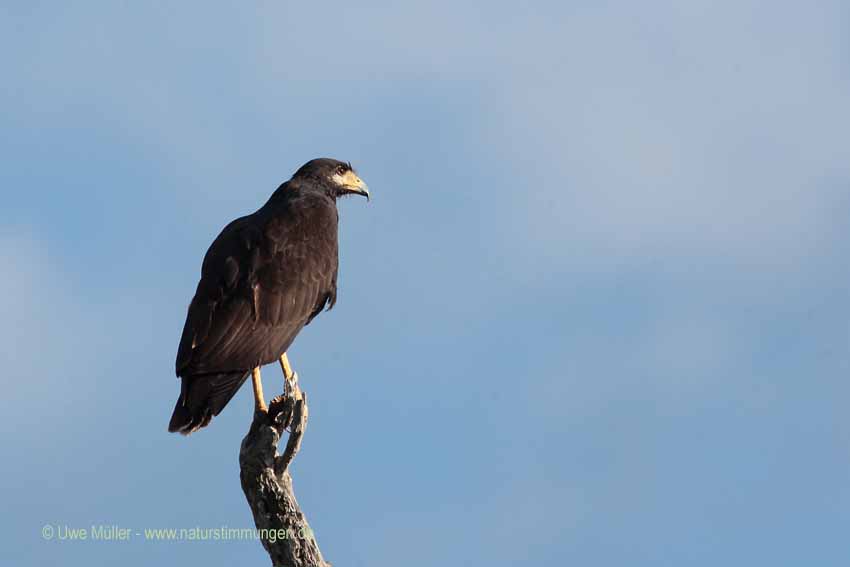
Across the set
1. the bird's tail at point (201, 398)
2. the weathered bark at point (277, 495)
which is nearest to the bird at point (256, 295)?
the bird's tail at point (201, 398)

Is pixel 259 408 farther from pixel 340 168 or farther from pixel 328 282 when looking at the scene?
pixel 340 168

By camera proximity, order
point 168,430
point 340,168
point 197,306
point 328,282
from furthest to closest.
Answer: point 340,168 < point 328,282 < point 197,306 < point 168,430

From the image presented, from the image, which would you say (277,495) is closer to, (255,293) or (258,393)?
(258,393)

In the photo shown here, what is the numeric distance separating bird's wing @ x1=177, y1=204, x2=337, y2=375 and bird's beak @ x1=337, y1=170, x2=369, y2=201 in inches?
41.9

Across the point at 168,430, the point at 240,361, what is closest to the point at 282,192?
the point at 240,361

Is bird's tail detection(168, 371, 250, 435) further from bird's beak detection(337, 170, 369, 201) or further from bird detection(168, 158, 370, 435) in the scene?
bird's beak detection(337, 170, 369, 201)

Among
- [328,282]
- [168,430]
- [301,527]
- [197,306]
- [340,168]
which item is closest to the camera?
[301,527]

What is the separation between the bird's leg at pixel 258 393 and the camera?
8.87 m

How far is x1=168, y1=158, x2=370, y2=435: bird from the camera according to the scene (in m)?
8.95

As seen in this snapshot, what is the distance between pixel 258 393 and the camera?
919 centimetres

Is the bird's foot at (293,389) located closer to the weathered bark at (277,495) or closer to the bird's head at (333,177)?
the weathered bark at (277,495)

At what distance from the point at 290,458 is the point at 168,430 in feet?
3.61

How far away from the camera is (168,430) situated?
8672mm

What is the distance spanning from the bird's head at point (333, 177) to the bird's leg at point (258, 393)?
2.56 m
